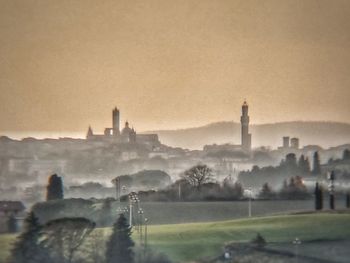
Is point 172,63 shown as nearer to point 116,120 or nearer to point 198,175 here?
point 116,120

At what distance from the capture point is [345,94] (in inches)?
200

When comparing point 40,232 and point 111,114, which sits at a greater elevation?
point 111,114

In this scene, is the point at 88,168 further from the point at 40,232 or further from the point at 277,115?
the point at 277,115

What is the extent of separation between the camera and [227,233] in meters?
4.88

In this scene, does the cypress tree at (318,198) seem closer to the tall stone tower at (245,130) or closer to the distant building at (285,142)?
the distant building at (285,142)

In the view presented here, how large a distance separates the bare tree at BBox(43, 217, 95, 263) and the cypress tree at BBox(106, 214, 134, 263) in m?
0.15

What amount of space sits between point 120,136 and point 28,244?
883 millimetres

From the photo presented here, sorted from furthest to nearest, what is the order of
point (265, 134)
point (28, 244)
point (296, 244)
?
point (265, 134) < point (296, 244) < point (28, 244)

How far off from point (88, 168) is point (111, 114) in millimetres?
376

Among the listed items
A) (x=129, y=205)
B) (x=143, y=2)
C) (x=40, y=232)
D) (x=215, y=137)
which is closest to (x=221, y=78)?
(x=215, y=137)

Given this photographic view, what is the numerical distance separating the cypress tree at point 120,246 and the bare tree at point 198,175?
19.4 inches

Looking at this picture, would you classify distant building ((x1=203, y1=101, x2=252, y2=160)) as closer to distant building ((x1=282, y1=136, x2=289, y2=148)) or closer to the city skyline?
the city skyline

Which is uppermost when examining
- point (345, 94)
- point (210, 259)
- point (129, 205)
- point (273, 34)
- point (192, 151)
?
point (273, 34)

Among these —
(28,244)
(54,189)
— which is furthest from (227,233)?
(28,244)
